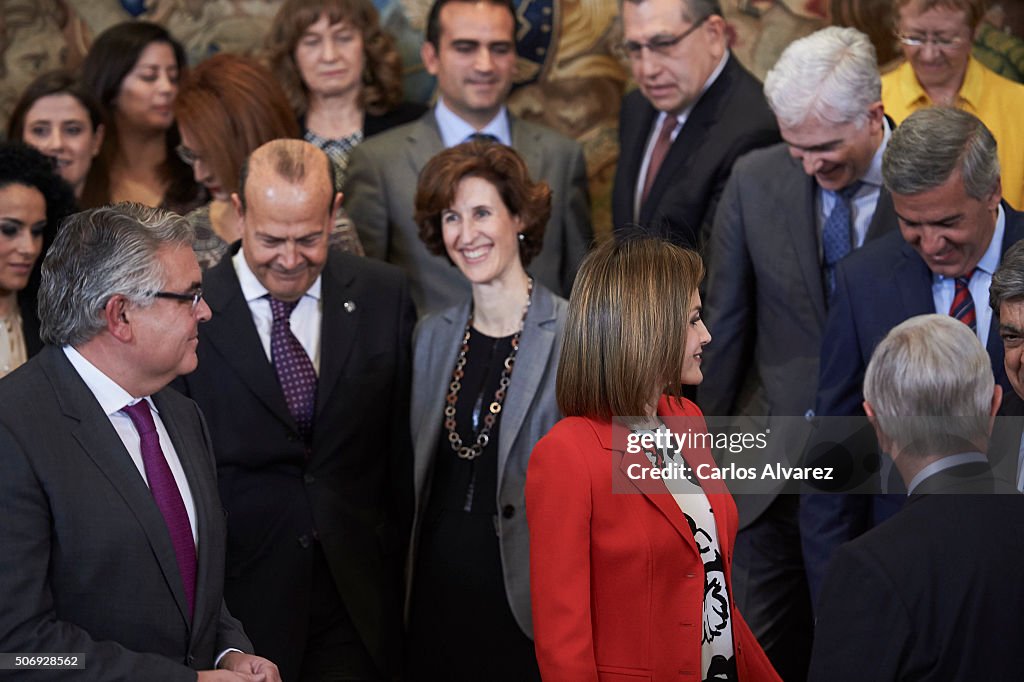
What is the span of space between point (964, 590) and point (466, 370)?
2.02 meters

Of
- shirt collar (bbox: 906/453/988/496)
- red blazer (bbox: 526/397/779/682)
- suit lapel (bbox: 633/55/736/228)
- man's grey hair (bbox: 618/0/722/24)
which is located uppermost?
man's grey hair (bbox: 618/0/722/24)

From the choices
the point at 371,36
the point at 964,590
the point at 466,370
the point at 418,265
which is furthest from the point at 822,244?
the point at 371,36

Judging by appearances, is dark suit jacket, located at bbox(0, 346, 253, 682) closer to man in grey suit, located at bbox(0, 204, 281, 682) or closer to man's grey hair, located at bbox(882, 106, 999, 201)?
man in grey suit, located at bbox(0, 204, 281, 682)

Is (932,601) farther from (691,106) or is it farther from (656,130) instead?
(656,130)

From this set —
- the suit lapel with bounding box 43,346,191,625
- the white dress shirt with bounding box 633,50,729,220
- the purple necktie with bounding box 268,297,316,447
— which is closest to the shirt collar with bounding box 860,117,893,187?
the white dress shirt with bounding box 633,50,729,220

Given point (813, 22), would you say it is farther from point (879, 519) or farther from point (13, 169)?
point (13, 169)

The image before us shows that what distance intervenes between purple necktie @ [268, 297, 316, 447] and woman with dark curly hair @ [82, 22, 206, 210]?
1.65 meters

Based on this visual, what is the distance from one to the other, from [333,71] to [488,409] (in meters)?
2.22

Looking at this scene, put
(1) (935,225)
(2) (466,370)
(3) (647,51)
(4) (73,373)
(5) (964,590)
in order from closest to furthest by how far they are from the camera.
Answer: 1. (5) (964,590)
2. (4) (73,373)
3. (1) (935,225)
4. (2) (466,370)
5. (3) (647,51)

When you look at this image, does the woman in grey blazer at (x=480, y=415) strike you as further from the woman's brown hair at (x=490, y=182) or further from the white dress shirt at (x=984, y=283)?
the white dress shirt at (x=984, y=283)

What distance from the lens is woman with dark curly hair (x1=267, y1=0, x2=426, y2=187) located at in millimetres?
5812

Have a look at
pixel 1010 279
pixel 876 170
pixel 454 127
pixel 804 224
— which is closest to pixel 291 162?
pixel 454 127

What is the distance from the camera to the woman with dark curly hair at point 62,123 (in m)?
5.42

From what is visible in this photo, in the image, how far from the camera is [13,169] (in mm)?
4387
